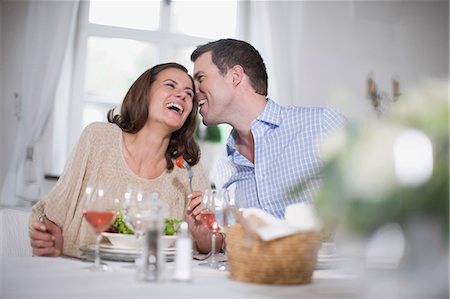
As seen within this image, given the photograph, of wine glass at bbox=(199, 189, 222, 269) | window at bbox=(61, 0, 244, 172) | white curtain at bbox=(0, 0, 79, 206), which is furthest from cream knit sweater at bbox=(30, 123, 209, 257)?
window at bbox=(61, 0, 244, 172)

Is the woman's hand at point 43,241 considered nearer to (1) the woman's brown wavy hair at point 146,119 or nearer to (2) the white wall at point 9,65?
(1) the woman's brown wavy hair at point 146,119

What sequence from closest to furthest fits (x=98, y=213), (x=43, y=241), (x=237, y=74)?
(x=98, y=213) < (x=43, y=241) < (x=237, y=74)

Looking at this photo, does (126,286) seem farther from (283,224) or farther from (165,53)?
(165,53)

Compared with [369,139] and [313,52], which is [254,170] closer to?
[369,139]

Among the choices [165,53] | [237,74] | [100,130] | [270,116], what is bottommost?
[100,130]

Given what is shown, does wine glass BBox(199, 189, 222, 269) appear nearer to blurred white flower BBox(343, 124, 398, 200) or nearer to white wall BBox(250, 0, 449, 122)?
blurred white flower BBox(343, 124, 398, 200)

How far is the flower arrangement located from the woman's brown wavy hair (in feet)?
4.68

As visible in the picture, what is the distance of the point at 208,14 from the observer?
14.3 feet

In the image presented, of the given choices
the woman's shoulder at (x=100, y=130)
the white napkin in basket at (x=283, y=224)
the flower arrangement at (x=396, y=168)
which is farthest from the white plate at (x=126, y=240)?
the flower arrangement at (x=396, y=168)

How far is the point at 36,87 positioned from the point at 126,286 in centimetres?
282

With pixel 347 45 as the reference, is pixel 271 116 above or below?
below

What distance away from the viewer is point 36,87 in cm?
364

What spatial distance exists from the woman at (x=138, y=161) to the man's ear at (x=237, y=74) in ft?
0.90

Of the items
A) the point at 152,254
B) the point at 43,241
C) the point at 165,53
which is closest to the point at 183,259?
the point at 152,254
